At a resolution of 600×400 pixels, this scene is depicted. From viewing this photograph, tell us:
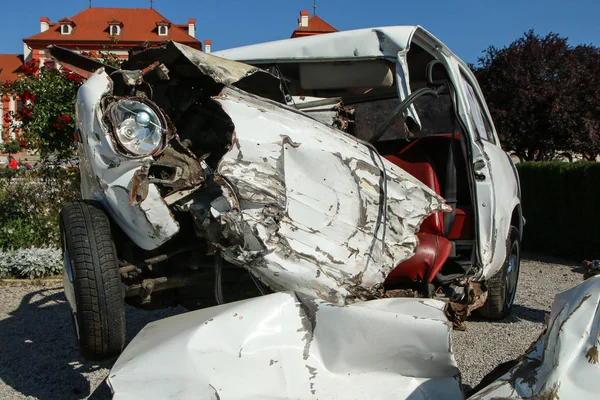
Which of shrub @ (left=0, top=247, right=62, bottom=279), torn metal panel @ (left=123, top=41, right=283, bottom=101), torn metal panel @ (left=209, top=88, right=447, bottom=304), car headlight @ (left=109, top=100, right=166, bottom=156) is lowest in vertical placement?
shrub @ (left=0, top=247, right=62, bottom=279)

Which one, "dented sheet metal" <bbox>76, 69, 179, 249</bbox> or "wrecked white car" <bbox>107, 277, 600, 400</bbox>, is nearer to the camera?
"wrecked white car" <bbox>107, 277, 600, 400</bbox>

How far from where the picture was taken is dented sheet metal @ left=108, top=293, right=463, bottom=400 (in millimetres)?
2660

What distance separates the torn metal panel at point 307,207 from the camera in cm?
289

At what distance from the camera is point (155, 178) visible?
304 centimetres

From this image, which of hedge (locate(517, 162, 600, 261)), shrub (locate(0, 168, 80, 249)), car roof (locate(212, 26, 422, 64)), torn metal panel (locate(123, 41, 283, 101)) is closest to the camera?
torn metal panel (locate(123, 41, 283, 101))

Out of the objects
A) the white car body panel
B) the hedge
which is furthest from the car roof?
the hedge

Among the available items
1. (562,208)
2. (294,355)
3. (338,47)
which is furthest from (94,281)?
(562,208)

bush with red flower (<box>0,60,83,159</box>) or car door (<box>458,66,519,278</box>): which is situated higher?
bush with red flower (<box>0,60,83,159</box>)

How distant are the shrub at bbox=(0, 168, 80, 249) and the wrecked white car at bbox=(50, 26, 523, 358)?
507 cm

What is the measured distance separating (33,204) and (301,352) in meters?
6.49

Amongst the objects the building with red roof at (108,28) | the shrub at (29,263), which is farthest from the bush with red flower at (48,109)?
the building with red roof at (108,28)

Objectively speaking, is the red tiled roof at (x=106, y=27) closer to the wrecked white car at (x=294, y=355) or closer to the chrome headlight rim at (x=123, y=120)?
the chrome headlight rim at (x=123, y=120)

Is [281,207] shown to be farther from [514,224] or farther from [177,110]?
[514,224]

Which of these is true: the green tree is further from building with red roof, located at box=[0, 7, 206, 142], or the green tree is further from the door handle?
building with red roof, located at box=[0, 7, 206, 142]
